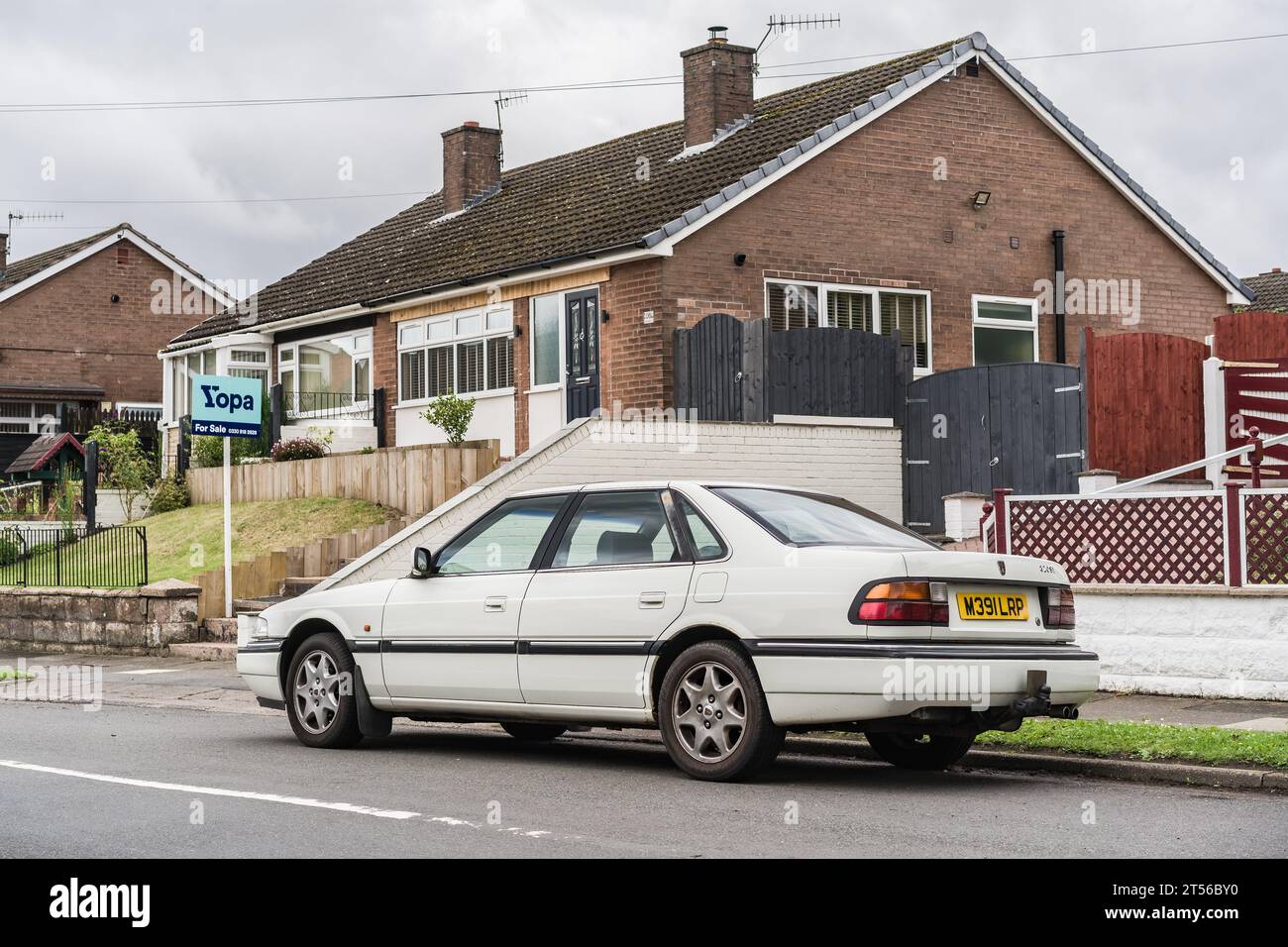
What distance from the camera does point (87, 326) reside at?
46594mm

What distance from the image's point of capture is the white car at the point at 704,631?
27.9 feet

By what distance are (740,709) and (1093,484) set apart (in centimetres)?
971

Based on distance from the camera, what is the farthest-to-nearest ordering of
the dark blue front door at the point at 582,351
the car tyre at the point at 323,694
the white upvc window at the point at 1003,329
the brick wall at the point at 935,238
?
the white upvc window at the point at 1003,329
the dark blue front door at the point at 582,351
the brick wall at the point at 935,238
the car tyre at the point at 323,694

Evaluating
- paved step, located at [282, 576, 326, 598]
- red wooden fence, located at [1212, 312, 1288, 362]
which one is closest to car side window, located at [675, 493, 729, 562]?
paved step, located at [282, 576, 326, 598]

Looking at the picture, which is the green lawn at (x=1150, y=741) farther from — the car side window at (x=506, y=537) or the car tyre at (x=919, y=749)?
the car side window at (x=506, y=537)

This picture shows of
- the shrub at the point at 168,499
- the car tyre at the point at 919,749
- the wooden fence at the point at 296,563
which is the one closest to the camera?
the car tyre at the point at 919,749

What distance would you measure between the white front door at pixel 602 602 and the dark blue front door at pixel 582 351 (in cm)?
1358

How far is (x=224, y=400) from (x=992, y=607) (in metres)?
13.5

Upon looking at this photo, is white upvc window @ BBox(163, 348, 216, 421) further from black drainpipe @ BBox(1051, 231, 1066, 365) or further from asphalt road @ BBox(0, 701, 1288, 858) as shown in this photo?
asphalt road @ BBox(0, 701, 1288, 858)

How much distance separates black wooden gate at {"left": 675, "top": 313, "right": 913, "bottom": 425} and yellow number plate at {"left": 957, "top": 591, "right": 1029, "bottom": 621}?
11.5 metres

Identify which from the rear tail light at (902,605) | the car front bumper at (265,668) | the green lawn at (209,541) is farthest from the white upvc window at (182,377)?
the rear tail light at (902,605)

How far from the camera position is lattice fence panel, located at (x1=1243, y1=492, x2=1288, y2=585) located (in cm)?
1313

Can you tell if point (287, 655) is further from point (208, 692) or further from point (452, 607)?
point (208, 692)
